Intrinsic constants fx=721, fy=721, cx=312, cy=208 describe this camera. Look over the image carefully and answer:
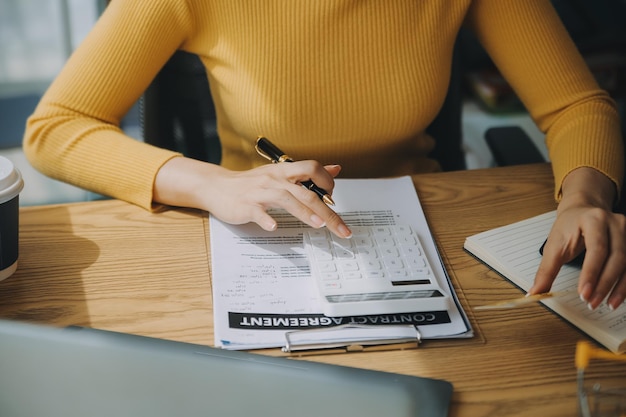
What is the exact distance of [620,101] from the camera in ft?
7.86

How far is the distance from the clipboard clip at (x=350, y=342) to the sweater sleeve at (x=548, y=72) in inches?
19.1

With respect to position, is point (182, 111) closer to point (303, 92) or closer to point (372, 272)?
point (303, 92)

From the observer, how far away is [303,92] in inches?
A: 46.1

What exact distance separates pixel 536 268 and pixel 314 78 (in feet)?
1.56

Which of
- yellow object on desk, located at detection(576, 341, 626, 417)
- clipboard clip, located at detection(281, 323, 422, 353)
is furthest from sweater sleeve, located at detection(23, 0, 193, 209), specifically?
yellow object on desk, located at detection(576, 341, 626, 417)

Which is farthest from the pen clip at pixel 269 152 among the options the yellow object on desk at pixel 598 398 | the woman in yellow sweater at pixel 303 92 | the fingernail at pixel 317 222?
the yellow object on desk at pixel 598 398

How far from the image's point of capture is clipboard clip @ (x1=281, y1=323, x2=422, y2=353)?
776mm

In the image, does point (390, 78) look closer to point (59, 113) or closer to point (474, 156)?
point (59, 113)

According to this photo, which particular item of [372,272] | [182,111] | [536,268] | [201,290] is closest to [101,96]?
[182,111]

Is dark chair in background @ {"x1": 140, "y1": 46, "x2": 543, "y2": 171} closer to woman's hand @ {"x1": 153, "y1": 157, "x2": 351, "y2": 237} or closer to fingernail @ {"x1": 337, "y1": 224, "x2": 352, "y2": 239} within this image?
woman's hand @ {"x1": 153, "y1": 157, "x2": 351, "y2": 237}

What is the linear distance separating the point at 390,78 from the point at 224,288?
51 centimetres

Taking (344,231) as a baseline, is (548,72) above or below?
above

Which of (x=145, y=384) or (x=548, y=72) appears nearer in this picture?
(x=145, y=384)

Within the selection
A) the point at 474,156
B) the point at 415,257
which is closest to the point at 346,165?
the point at 415,257
